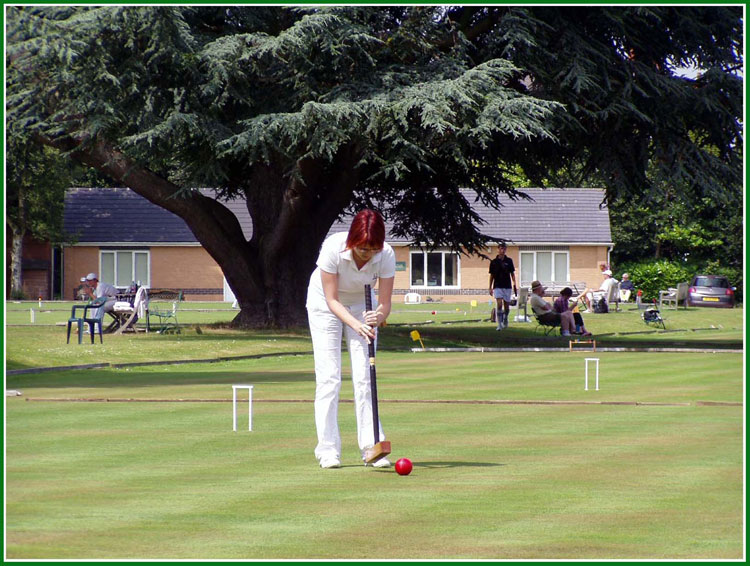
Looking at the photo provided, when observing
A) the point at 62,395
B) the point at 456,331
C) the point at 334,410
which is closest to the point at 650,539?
the point at 334,410

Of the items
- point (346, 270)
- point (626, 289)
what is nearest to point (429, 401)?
point (346, 270)

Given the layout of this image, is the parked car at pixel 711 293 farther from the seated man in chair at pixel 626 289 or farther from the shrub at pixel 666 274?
the shrub at pixel 666 274

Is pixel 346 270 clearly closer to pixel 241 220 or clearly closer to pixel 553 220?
pixel 241 220

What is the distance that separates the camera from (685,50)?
28875mm

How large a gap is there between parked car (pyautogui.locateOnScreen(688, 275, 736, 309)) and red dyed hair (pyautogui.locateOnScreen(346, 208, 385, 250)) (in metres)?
48.4

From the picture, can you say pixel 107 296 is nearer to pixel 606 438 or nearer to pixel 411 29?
pixel 411 29

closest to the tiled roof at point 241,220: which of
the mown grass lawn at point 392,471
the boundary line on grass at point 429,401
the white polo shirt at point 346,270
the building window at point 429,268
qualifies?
the building window at point 429,268

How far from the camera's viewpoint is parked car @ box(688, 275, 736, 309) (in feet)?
181

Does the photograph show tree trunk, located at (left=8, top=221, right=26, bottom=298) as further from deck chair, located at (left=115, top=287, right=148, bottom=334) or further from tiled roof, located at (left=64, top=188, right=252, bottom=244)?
deck chair, located at (left=115, top=287, right=148, bottom=334)

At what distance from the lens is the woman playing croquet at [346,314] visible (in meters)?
9.11

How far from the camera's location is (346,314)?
9.12m

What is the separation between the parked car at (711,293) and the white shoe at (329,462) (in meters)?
48.3

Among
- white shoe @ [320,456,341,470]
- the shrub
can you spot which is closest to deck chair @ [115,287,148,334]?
white shoe @ [320,456,341,470]

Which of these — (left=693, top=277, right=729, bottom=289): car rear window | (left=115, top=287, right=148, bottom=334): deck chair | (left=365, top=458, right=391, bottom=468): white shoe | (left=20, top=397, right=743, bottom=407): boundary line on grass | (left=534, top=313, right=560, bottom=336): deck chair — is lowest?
(left=365, top=458, right=391, bottom=468): white shoe
